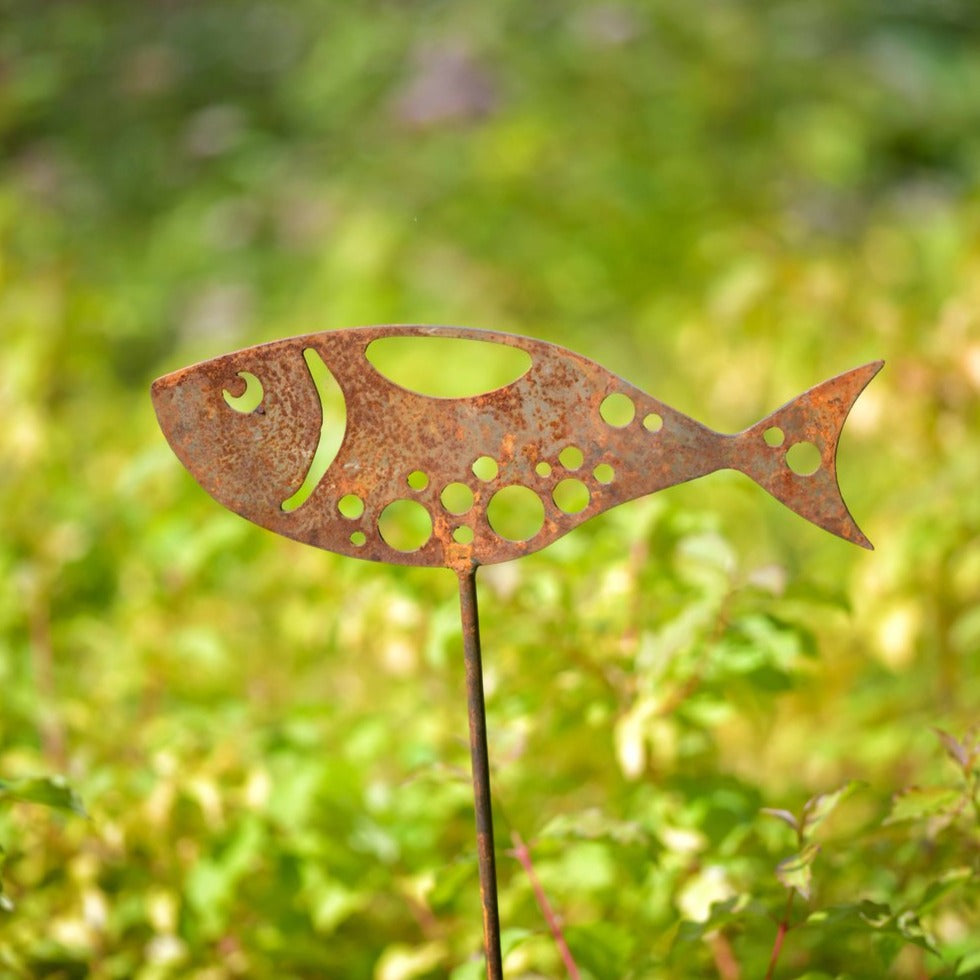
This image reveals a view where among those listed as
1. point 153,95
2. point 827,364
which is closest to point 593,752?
point 827,364

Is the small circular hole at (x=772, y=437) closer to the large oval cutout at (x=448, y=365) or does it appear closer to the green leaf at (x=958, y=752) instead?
the green leaf at (x=958, y=752)

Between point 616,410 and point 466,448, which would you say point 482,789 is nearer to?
point 466,448

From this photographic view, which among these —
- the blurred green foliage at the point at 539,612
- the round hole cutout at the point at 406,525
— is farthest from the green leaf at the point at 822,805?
the round hole cutout at the point at 406,525

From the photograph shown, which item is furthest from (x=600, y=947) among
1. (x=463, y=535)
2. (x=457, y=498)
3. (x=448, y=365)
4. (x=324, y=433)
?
(x=448, y=365)

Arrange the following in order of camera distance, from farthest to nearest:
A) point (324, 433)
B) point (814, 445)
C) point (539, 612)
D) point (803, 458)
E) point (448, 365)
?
point (803, 458) → point (448, 365) → point (324, 433) → point (539, 612) → point (814, 445)

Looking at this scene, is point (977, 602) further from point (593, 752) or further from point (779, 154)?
point (779, 154)

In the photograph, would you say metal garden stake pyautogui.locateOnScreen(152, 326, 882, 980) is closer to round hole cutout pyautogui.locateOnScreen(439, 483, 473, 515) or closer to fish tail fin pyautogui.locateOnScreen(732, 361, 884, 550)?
fish tail fin pyautogui.locateOnScreen(732, 361, 884, 550)
